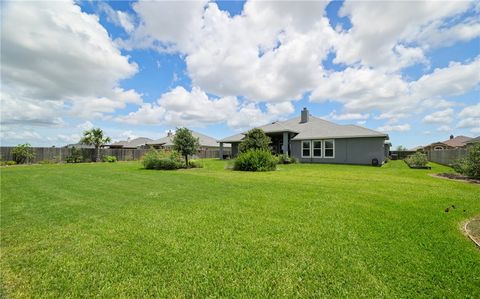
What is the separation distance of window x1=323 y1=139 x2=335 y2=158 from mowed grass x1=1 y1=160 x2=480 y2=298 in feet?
44.8

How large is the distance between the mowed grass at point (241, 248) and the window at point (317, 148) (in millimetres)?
14176

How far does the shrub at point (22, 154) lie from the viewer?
2033 centimetres

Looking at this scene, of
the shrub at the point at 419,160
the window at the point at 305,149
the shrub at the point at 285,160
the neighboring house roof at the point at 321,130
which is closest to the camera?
the shrub at the point at 419,160

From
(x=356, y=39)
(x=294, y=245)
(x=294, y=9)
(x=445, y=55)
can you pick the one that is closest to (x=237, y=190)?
(x=294, y=245)

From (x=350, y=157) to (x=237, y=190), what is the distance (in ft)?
48.2

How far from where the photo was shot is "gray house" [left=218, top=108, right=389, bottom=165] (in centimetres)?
1720

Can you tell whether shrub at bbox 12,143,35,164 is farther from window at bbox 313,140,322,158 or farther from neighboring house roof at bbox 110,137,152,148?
neighboring house roof at bbox 110,137,152,148

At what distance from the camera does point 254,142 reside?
1727 centimetres

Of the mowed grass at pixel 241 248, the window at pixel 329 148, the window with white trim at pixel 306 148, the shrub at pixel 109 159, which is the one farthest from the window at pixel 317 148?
the shrub at pixel 109 159

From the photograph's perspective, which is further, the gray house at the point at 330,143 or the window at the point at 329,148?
the window at the point at 329,148

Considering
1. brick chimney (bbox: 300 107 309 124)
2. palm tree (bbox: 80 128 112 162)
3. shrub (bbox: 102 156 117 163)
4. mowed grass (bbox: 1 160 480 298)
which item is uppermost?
brick chimney (bbox: 300 107 309 124)

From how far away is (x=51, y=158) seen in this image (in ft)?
74.2

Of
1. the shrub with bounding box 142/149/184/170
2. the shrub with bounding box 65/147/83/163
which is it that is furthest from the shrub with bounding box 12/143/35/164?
the shrub with bounding box 142/149/184/170

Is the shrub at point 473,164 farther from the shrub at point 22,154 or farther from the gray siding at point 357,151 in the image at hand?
the shrub at point 22,154
